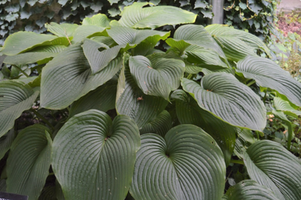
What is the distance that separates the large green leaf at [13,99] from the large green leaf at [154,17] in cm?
79

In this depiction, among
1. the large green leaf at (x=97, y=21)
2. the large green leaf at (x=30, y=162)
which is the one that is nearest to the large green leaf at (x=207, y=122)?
the large green leaf at (x=30, y=162)

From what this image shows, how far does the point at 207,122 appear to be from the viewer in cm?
114

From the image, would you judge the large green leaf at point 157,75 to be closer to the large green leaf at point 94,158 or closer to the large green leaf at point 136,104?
the large green leaf at point 136,104

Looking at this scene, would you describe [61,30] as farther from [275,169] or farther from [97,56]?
[275,169]

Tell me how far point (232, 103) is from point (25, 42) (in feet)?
4.11

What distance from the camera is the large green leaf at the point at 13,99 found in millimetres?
1067

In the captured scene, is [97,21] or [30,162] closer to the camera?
[30,162]

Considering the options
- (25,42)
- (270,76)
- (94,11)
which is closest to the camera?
(270,76)

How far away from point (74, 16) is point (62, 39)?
59.8 inches

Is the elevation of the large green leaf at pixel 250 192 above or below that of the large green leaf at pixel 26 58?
below

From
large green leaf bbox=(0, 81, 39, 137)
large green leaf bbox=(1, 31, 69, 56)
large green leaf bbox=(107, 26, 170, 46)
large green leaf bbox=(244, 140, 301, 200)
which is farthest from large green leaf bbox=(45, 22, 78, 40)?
large green leaf bbox=(244, 140, 301, 200)

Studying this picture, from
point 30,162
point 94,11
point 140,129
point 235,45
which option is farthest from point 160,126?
point 94,11

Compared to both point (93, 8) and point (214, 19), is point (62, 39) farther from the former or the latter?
point (214, 19)

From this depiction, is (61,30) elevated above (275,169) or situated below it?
above
